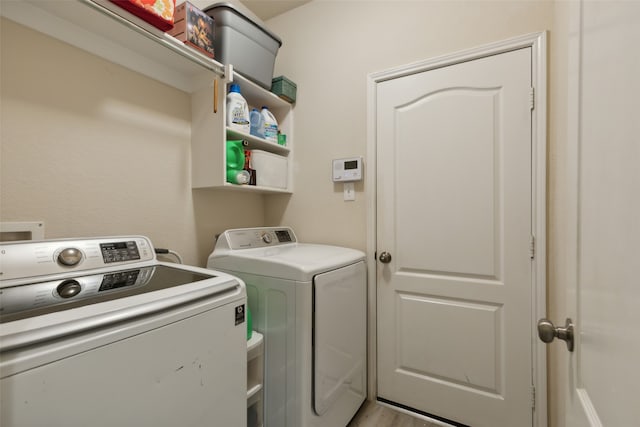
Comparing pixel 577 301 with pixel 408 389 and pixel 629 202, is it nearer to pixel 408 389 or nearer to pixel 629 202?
pixel 629 202

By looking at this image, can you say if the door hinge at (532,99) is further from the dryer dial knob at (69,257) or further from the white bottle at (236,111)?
the dryer dial knob at (69,257)

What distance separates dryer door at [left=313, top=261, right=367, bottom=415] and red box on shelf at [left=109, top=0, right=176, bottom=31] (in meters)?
1.31

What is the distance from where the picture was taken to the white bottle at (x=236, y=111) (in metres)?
1.69

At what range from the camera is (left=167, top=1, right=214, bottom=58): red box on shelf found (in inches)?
55.6

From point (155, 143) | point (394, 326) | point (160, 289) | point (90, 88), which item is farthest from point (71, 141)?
point (394, 326)

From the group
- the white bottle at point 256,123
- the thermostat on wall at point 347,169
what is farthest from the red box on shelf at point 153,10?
the thermostat on wall at point 347,169

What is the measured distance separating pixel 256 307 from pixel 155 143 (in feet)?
3.42

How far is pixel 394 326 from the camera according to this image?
6.07ft

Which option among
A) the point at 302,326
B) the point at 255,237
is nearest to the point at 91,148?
the point at 255,237

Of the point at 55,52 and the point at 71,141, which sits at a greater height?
the point at 55,52

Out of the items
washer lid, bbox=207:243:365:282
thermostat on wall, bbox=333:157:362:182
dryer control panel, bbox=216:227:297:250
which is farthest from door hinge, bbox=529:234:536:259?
dryer control panel, bbox=216:227:297:250

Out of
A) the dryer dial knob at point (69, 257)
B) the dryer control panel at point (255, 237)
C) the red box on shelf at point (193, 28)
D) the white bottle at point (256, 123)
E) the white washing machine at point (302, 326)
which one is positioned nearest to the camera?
the dryer dial knob at point (69, 257)

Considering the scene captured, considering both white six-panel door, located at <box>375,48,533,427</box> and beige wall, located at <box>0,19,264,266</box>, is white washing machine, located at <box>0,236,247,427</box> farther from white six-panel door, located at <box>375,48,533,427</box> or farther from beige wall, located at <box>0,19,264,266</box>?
white six-panel door, located at <box>375,48,533,427</box>

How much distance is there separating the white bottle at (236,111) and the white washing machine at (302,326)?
65 cm
